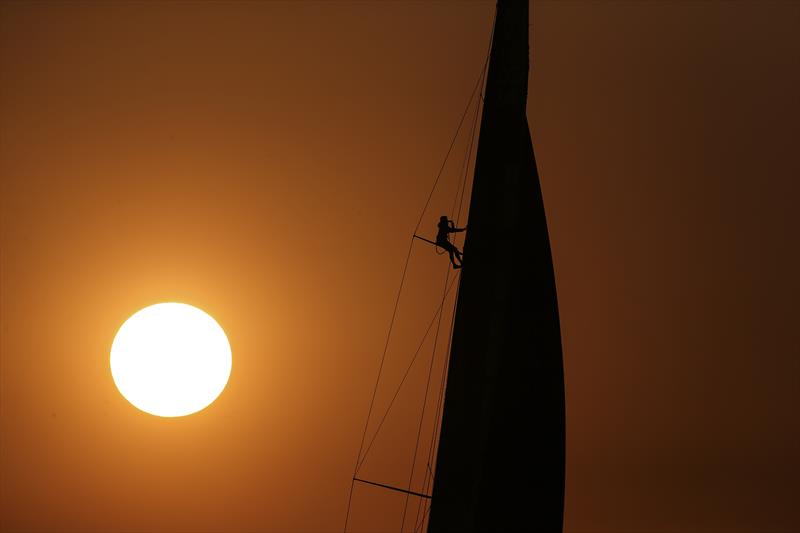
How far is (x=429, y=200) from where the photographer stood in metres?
1.92

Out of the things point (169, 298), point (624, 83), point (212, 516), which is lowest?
point (212, 516)

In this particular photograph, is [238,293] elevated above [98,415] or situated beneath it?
elevated above

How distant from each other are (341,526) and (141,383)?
0.70 m

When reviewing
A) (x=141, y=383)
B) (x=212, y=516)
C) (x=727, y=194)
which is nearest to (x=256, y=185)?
(x=141, y=383)

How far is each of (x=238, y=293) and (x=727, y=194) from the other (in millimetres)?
1285

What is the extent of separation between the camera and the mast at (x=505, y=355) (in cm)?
88

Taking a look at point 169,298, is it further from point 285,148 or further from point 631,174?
point 631,174

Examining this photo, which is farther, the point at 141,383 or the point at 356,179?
the point at 356,179

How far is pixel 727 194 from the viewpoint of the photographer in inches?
76.9

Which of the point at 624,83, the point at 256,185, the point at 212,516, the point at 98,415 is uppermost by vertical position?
the point at 624,83

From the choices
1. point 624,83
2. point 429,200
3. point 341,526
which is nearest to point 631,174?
point 624,83

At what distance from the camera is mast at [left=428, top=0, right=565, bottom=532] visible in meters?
0.88

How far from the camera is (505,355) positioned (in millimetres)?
896

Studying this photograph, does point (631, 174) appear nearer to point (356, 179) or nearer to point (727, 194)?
point (727, 194)
